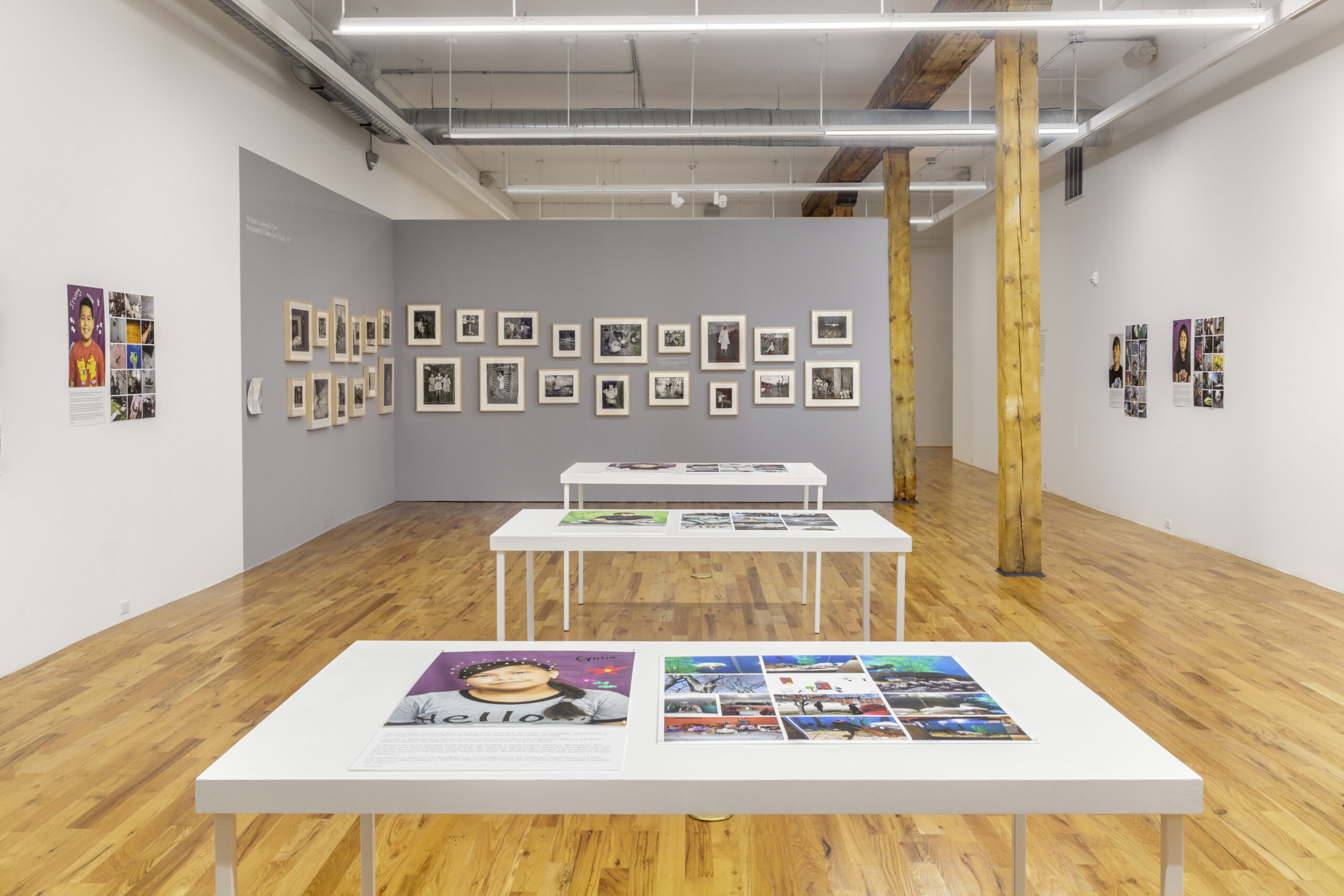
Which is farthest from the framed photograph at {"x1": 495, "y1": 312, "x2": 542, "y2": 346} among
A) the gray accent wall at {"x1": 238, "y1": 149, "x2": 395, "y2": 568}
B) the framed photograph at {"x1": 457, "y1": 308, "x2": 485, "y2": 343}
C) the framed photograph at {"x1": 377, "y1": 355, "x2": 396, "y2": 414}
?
the gray accent wall at {"x1": 238, "y1": 149, "x2": 395, "y2": 568}

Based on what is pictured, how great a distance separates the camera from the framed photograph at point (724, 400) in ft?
37.7

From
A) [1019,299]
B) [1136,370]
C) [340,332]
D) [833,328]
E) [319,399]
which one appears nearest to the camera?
[1019,299]

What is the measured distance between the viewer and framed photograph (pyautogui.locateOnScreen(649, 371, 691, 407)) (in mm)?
11516

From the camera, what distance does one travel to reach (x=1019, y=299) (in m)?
7.23

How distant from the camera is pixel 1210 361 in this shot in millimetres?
8383

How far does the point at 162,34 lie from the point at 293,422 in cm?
345

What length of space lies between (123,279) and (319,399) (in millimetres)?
3169

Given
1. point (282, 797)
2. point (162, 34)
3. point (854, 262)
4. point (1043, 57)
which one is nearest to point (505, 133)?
point (162, 34)

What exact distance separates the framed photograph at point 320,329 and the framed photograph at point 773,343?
522 cm

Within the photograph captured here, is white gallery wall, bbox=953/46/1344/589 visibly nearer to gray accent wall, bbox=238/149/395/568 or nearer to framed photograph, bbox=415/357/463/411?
framed photograph, bbox=415/357/463/411

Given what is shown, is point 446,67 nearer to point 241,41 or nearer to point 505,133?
point 505,133

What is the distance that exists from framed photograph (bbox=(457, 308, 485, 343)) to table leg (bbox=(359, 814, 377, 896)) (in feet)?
31.5

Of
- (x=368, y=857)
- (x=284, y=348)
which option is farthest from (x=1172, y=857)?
(x=284, y=348)

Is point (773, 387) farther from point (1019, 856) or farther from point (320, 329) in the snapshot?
point (1019, 856)
